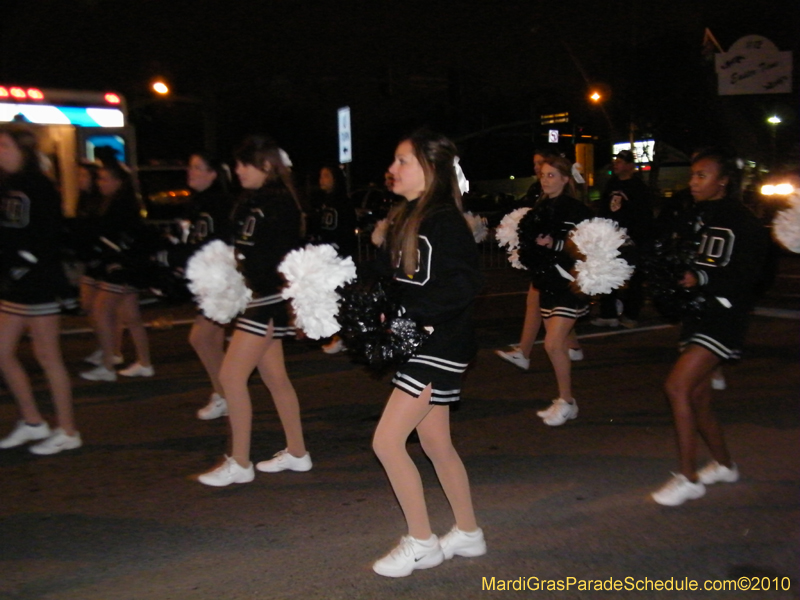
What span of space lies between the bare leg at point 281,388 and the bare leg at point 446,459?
1.39 meters

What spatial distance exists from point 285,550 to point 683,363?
224cm

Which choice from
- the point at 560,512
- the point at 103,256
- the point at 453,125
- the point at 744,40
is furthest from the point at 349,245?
the point at 453,125

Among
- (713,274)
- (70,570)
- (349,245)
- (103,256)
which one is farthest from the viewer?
(349,245)

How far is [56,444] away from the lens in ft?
18.0

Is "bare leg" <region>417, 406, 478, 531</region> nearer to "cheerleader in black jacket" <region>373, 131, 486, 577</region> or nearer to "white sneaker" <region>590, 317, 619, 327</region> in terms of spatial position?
"cheerleader in black jacket" <region>373, 131, 486, 577</region>

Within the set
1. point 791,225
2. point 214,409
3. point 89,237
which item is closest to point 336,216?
point 89,237

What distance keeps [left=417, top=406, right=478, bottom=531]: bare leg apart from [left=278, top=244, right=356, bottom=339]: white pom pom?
0.58 m

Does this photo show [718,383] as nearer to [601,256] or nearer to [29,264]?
[601,256]

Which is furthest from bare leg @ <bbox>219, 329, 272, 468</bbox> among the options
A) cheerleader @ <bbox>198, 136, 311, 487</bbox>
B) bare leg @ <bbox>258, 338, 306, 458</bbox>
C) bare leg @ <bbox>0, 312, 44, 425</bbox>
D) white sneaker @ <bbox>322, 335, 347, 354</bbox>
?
white sneaker @ <bbox>322, 335, 347, 354</bbox>

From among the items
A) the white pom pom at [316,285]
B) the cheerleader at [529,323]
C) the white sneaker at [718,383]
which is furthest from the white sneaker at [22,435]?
the white sneaker at [718,383]

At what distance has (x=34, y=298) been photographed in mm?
5199

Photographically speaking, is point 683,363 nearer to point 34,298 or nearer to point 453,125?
point 34,298

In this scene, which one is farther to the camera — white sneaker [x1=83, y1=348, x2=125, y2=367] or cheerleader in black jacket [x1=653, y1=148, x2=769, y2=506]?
white sneaker [x1=83, y1=348, x2=125, y2=367]

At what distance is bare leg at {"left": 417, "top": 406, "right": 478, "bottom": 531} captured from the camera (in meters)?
3.73
